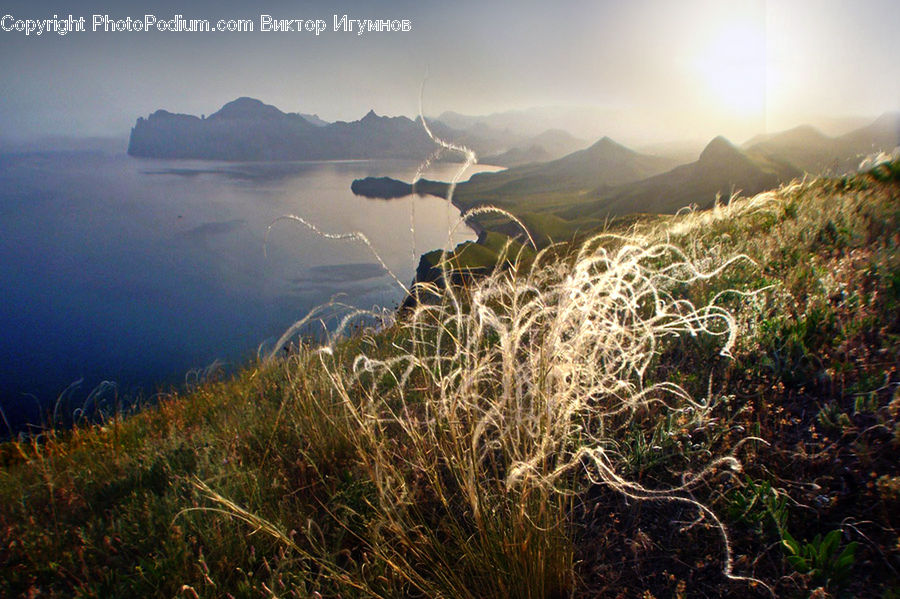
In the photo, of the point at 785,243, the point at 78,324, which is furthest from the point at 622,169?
the point at 785,243

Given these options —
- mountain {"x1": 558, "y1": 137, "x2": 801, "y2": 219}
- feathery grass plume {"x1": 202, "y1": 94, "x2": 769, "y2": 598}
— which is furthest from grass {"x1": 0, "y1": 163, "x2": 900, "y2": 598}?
mountain {"x1": 558, "y1": 137, "x2": 801, "y2": 219}

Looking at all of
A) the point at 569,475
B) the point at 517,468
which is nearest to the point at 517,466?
the point at 517,468

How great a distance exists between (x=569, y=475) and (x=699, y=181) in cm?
7995

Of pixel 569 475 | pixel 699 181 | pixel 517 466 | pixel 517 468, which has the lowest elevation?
pixel 569 475

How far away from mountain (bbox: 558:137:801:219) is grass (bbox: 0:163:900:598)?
190 feet

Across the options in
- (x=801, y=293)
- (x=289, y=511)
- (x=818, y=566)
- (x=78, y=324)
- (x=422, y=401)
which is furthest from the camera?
(x=78, y=324)

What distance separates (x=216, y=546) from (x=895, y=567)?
2.80 metres

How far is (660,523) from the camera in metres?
2.10

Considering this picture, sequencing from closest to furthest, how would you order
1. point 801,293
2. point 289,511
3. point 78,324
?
point 289,511
point 801,293
point 78,324

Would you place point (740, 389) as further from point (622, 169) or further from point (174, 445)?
point (622, 169)

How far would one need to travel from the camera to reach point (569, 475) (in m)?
2.54

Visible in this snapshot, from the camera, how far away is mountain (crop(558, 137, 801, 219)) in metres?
60.8

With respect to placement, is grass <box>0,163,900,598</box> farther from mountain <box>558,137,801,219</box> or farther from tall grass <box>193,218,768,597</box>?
mountain <box>558,137,801,219</box>

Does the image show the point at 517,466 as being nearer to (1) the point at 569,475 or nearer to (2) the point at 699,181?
(1) the point at 569,475
